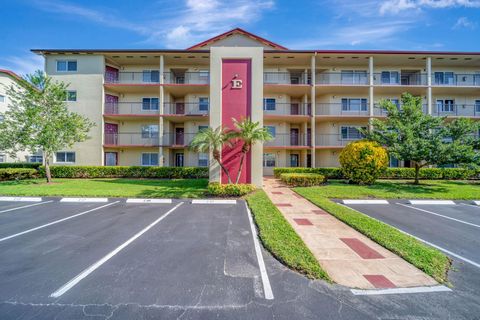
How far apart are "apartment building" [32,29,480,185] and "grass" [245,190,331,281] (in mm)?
12638

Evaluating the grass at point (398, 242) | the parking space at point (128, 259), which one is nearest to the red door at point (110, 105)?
the parking space at point (128, 259)

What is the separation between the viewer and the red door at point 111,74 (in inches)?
794

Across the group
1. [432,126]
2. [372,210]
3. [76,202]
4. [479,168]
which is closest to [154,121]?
[76,202]

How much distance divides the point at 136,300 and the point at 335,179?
17.4 metres

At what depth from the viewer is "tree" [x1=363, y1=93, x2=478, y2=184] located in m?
12.6

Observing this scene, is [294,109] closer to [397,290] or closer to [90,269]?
[397,290]

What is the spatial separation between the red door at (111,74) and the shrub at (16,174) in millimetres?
10956

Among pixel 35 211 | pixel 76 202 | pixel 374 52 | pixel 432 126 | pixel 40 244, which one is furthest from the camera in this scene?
pixel 374 52

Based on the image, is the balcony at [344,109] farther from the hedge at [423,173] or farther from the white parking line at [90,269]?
the white parking line at [90,269]

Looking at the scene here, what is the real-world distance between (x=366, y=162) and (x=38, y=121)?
2385 cm

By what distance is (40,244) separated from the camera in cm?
508

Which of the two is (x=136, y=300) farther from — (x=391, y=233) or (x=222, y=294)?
(x=391, y=233)

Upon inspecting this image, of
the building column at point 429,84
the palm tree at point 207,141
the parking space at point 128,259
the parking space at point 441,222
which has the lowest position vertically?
the parking space at point 441,222

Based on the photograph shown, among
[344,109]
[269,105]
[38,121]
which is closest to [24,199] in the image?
[38,121]
